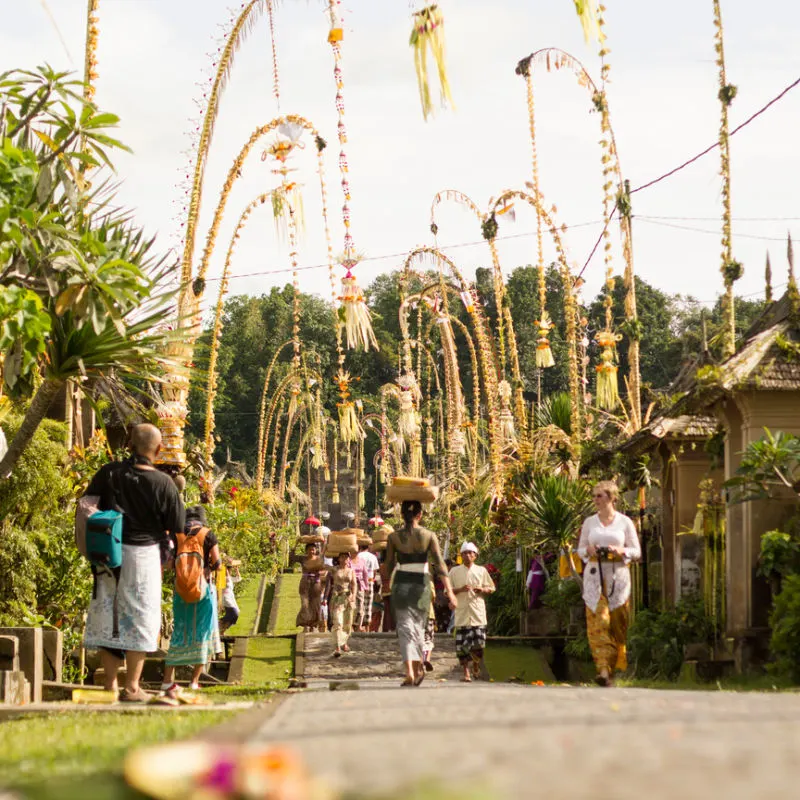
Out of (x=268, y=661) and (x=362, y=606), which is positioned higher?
(x=362, y=606)

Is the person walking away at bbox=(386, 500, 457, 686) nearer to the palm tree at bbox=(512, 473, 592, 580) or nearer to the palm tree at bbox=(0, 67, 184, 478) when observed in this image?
the palm tree at bbox=(0, 67, 184, 478)

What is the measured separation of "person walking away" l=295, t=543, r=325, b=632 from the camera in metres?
24.2

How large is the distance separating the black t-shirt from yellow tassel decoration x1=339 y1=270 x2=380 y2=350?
6.11 m

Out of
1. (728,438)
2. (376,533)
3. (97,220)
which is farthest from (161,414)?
(376,533)

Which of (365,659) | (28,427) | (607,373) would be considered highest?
(607,373)

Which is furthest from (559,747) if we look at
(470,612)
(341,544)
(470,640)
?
(341,544)

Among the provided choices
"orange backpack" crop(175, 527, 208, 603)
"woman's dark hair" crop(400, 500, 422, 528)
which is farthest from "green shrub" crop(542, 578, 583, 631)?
"orange backpack" crop(175, 527, 208, 603)

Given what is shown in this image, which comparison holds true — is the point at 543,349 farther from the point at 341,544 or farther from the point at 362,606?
the point at 341,544

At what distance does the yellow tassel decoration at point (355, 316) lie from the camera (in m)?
17.5

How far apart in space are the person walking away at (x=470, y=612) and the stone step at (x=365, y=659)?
2.23 feet

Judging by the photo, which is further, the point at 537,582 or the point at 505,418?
the point at 505,418

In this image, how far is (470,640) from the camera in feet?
58.1

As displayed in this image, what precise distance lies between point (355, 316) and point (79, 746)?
38.5 ft

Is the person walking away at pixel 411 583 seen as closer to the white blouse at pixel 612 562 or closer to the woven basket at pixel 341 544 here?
the white blouse at pixel 612 562
